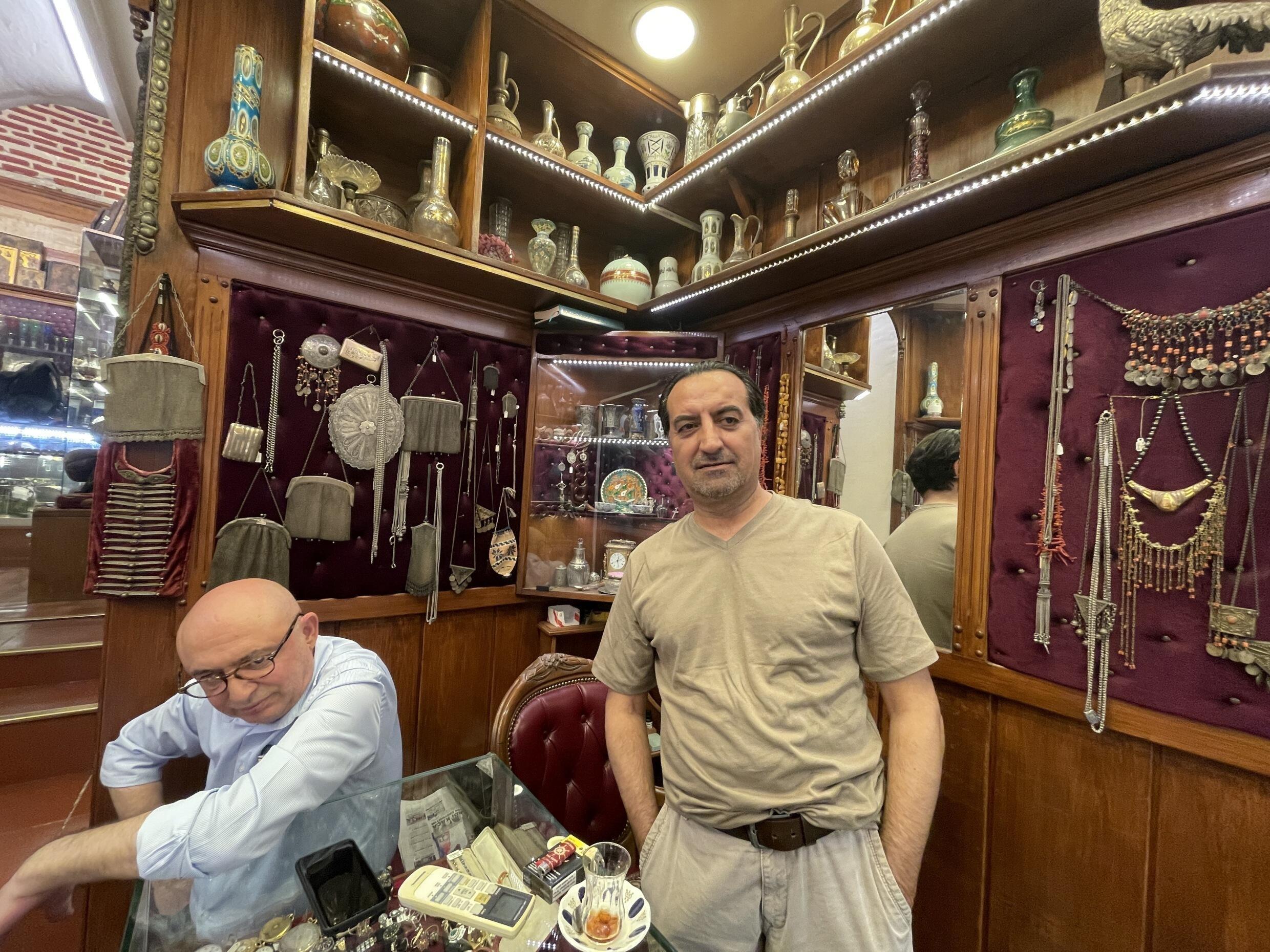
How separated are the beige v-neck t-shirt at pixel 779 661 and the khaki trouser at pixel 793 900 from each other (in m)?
0.07

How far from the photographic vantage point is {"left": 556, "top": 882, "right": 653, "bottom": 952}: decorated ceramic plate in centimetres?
79

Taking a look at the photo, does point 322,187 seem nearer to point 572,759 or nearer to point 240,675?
point 240,675

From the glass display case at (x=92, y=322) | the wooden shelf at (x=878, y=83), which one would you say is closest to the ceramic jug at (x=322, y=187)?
the wooden shelf at (x=878, y=83)

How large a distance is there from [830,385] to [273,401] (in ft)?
7.70

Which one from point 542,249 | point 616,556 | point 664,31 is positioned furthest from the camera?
point 616,556

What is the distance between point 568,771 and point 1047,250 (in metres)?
2.26

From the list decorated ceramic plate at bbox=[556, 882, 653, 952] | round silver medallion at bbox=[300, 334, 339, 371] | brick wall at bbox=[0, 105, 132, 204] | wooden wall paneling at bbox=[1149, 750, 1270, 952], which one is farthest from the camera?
brick wall at bbox=[0, 105, 132, 204]

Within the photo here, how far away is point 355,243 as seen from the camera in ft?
6.27

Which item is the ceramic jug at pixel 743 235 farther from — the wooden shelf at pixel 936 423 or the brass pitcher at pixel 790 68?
the wooden shelf at pixel 936 423

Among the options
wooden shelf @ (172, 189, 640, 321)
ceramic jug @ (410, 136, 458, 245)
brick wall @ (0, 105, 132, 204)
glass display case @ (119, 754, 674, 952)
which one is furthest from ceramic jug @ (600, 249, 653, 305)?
brick wall @ (0, 105, 132, 204)

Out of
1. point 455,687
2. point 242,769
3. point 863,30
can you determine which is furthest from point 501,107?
point 455,687

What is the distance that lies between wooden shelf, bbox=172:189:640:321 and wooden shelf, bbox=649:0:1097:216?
88cm

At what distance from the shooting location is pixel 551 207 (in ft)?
8.70

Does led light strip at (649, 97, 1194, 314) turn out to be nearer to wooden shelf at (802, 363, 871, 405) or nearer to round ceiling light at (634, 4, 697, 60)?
wooden shelf at (802, 363, 871, 405)
